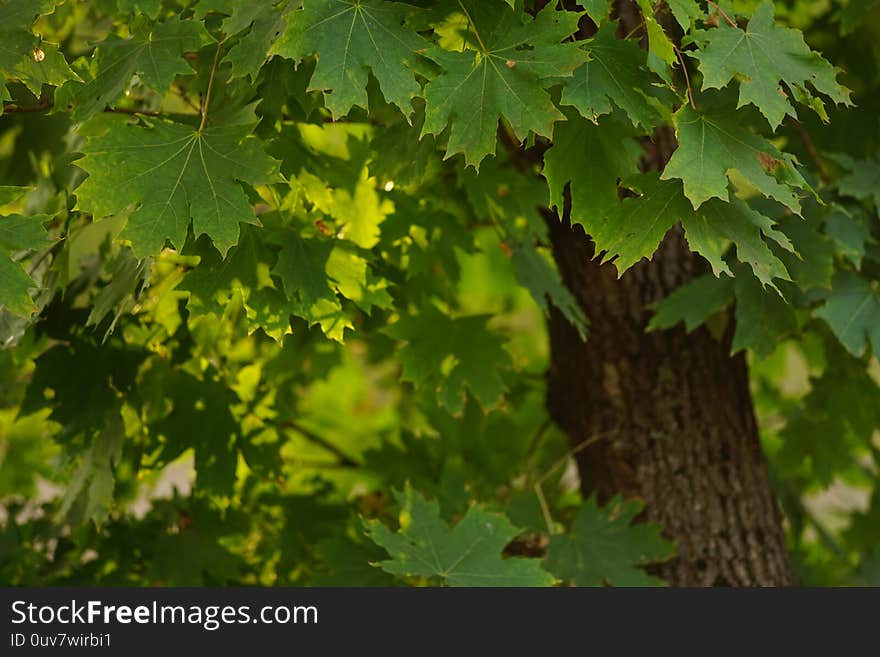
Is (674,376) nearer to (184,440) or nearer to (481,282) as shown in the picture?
(184,440)

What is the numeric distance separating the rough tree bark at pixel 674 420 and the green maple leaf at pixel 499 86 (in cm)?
98

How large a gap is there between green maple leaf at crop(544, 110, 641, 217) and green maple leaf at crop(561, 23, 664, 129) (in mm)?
74

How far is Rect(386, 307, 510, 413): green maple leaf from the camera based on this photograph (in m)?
2.29

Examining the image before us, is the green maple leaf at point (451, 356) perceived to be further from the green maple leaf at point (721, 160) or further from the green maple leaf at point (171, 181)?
the green maple leaf at point (721, 160)

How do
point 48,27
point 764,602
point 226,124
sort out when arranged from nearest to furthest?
point 226,124
point 764,602
point 48,27

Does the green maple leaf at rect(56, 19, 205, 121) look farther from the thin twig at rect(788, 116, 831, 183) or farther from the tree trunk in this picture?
the thin twig at rect(788, 116, 831, 183)

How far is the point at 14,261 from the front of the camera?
155 cm

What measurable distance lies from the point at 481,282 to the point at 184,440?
1.87 meters

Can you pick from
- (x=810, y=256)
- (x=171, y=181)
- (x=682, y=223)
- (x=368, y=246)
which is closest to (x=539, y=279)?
(x=368, y=246)

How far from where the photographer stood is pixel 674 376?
2.52m

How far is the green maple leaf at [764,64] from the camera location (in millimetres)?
1537

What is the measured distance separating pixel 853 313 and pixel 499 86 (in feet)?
3.38

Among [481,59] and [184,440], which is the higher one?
[481,59]

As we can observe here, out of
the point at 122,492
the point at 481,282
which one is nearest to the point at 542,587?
the point at 122,492
